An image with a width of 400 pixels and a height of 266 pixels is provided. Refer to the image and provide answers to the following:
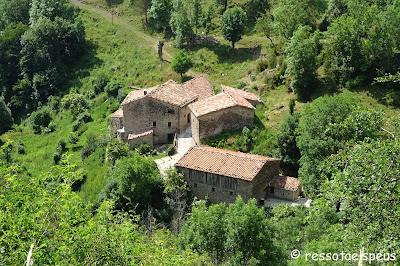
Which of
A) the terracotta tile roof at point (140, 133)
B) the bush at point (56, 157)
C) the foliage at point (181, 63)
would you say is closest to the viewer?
the terracotta tile roof at point (140, 133)

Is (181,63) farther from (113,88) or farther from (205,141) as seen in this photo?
(205,141)

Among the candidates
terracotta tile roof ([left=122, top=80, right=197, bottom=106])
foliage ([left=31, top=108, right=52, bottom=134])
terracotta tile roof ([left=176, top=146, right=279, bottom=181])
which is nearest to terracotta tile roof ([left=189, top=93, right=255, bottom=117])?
terracotta tile roof ([left=122, top=80, right=197, bottom=106])

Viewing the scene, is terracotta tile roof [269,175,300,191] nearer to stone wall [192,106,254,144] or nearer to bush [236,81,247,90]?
stone wall [192,106,254,144]

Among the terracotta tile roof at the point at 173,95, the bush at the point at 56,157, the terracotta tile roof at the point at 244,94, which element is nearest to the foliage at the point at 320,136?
the terracotta tile roof at the point at 244,94

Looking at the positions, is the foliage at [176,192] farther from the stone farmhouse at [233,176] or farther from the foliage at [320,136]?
the foliage at [320,136]

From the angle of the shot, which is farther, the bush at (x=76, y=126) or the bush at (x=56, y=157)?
the bush at (x=76, y=126)

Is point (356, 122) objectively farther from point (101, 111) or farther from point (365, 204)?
point (101, 111)
